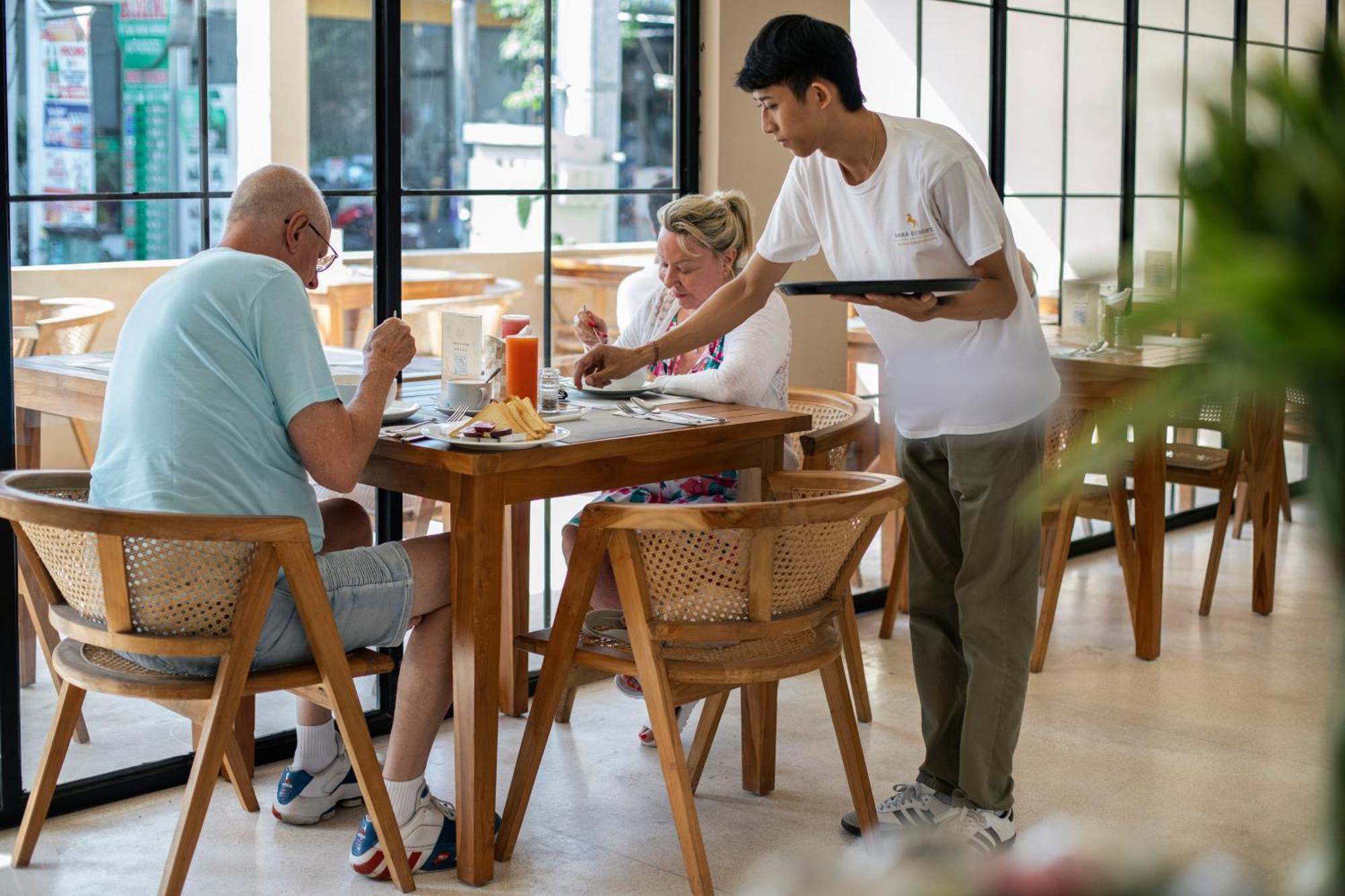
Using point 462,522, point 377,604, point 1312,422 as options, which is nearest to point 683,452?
point 462,522

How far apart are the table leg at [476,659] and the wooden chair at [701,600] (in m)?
0.09

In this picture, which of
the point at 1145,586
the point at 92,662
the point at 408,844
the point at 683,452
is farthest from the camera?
the point at 1145,586

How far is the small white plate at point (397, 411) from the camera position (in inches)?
103

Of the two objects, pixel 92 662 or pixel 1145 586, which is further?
pixel 1145 586

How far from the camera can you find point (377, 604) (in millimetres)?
2369

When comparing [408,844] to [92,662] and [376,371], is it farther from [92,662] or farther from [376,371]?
[376,371]

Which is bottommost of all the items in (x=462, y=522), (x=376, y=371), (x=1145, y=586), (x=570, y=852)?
(x=570, y=852)

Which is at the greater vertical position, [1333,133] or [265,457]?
[1333,133]

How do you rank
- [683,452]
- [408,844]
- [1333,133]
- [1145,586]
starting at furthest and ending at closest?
[1145,586], [683,452], [408,844], [1333,133]

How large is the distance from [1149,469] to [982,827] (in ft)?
5.59

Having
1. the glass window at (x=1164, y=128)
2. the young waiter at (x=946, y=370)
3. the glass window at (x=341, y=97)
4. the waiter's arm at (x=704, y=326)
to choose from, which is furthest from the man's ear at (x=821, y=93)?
the glass window at (x=1164, y=128)

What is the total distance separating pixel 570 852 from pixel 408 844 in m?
0.30

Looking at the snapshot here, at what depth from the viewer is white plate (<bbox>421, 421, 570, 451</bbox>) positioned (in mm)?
2371

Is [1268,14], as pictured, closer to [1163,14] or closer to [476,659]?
[1163,14]
